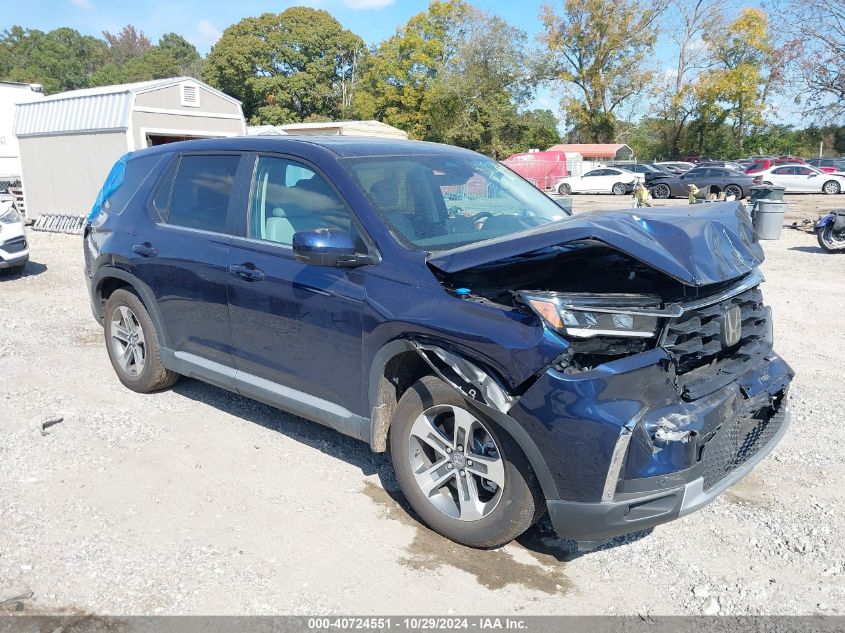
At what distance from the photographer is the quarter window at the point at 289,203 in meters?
3.86

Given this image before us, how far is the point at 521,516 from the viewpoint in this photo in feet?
10.1

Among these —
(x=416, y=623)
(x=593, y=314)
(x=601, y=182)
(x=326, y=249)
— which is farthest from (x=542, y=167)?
(x=416, y=623)

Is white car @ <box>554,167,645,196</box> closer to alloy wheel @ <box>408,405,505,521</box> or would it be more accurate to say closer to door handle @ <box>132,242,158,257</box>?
door handle @ <box>132,242,158,257</box>

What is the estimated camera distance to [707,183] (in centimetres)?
2714

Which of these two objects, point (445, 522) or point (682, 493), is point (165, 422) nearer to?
point (445, 522)

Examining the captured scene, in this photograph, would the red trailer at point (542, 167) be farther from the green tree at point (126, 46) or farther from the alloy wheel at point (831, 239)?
the green tree at point (126, 46)

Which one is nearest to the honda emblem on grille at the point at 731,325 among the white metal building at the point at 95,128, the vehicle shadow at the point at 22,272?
the vehicle shadow at the point at 22,272

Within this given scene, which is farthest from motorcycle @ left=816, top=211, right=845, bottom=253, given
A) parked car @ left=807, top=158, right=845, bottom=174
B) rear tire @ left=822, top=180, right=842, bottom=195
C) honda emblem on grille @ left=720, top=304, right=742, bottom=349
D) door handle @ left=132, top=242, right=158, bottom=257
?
parked car @ left=807, top=158, right=845, bottom=174

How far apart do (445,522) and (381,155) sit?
213cm

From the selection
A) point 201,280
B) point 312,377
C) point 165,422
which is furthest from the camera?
point 165,422

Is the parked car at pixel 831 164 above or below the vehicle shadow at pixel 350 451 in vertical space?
above

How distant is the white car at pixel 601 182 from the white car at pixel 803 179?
5.58 meters

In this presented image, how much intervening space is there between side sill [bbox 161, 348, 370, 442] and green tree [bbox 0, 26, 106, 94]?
76.5 metres

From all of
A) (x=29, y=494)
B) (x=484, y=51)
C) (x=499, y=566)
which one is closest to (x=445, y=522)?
(x=499, y=566)
